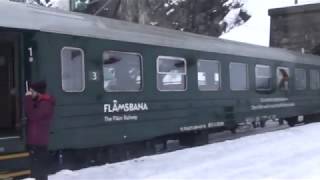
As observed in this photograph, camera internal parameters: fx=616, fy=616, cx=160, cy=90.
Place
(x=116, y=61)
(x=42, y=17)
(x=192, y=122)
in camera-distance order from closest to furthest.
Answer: (x=42, y=17) → (x=116, y=61) → (x=192, y=122)

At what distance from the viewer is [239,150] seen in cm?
1168

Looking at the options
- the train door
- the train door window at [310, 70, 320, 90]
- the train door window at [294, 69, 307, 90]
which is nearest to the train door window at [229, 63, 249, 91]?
the train door window at [294, 69, 307, 90]

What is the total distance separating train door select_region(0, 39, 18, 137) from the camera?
390 inches

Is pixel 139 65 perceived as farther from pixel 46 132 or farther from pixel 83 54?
pixel 46 132

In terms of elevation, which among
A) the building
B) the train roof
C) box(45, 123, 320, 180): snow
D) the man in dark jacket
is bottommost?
box(45, 123, 320, 180): snow

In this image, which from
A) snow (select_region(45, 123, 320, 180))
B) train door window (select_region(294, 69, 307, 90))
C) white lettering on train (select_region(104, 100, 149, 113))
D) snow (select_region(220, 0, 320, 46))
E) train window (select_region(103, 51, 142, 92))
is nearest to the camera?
snow (select_region(45, 123, 320, 180))

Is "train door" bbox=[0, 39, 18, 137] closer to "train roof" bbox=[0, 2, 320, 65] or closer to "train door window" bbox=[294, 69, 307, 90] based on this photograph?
"train roof" bbox=[0, 2, 320, 65]

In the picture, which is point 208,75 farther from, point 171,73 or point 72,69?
point 72,69

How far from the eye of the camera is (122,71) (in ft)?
38.2

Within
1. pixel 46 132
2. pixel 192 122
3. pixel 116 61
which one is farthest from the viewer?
pixel 192 122

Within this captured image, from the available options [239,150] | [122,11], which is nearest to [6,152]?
[239,150]

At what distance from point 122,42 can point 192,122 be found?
305 centimetres

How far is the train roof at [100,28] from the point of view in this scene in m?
9.66

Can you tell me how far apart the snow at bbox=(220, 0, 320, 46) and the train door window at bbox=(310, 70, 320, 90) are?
57.5ft
